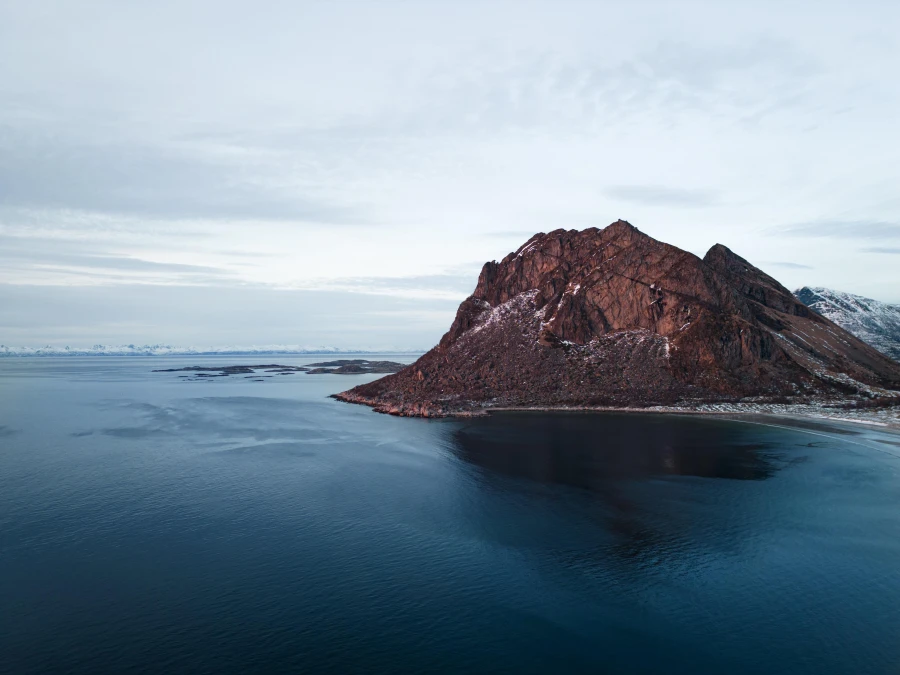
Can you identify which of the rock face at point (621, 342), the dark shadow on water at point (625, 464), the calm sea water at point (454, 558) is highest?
the rock face at point (621, 342)

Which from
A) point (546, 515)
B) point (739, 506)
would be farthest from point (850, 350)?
point (546, 515)

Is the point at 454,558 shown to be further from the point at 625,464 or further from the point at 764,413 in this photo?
the point at 764,413

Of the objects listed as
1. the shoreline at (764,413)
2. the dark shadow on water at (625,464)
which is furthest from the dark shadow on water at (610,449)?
the shoreline at (764,413)

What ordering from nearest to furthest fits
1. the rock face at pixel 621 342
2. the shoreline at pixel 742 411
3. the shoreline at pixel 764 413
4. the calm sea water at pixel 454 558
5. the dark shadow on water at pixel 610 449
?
the calm sea water at pixel 454 558
the dark shadow on water at pixel 610 449
the shoreline at pixel 764 413
the shoreline at pixel 742 411
the rock face at pixel 621 342

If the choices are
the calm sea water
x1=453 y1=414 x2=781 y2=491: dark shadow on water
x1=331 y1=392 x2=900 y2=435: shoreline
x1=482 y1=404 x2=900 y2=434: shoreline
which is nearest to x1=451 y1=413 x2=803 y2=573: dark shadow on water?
x1=453 y1=414 x2=781 y2=491: dark shadow on water

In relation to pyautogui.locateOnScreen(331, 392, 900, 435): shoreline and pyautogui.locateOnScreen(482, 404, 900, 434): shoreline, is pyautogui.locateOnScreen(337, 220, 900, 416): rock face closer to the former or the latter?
pyautogui.locateOnScreen(331, 392, 900, 435): shoreline

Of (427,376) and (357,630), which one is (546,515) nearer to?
(357,630)

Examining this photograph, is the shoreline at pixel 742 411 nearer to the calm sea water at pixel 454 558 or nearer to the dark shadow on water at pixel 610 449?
the dark shadow on water at pixel 610 449
